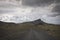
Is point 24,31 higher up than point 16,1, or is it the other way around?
→ point 16,1

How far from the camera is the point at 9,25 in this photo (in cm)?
254

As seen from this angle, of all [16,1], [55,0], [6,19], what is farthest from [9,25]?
[55,0]

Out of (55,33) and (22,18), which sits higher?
(22,18)

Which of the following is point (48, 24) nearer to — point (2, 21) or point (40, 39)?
point (40, 39)

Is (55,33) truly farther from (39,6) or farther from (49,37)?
(39,6)

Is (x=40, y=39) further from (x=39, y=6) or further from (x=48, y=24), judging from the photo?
(x=39, y=6)

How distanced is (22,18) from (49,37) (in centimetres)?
43

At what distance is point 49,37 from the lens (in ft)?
8.26

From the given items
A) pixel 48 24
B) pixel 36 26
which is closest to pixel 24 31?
pixel 36 26

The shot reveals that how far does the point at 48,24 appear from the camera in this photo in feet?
8.38

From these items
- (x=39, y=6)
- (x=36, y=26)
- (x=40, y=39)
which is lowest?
(x=40, y=39)

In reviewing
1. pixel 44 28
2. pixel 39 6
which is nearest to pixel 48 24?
pixel 44 28

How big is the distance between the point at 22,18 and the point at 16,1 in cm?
24

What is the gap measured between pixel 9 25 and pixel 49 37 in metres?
0.54
